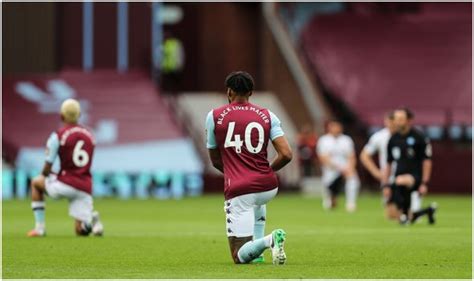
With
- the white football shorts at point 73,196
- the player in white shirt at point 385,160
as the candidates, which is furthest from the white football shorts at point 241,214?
→ the player in white shirt at point 385,160

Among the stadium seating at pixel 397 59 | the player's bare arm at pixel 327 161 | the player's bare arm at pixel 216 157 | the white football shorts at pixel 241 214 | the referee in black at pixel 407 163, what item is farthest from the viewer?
the stadium seating at pixel 397 59

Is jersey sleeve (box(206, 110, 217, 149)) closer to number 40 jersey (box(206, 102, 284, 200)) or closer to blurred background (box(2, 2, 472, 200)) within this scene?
number 40 jersey (box(206, 102, 284, 200))

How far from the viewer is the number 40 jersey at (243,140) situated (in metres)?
15.3

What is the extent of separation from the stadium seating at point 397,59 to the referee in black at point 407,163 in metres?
20.9

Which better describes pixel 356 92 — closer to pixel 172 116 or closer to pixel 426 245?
pixel 172 116

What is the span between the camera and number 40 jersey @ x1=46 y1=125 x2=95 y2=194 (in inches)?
803

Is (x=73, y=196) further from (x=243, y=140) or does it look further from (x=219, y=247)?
(x=243, y=140)

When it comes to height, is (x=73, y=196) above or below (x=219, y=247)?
above

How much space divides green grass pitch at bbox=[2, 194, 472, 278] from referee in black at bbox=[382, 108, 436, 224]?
415 millimetres

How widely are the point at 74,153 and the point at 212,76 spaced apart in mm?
29077

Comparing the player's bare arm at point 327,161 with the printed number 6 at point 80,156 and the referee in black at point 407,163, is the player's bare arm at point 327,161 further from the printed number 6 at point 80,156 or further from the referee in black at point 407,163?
the printed number 6 at point 80,156

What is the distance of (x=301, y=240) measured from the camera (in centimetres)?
2016

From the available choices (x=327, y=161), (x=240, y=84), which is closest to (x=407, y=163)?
(x=327, y=161)

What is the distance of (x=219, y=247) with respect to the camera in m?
18.5
